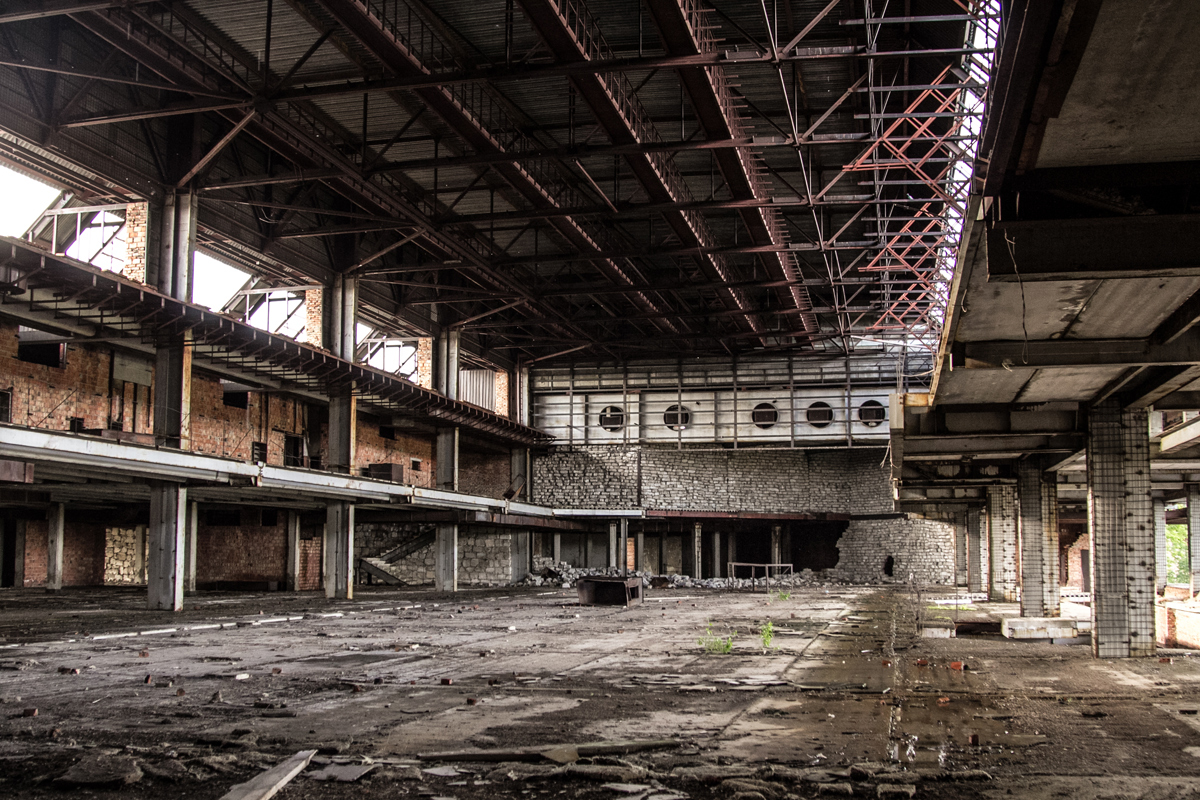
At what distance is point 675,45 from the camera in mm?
16609

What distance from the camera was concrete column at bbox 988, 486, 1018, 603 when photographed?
26.4 meters

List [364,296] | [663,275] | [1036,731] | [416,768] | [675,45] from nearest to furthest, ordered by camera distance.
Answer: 1. [416,768]
2. [1036,731]
3. [675,45]
4. [364,296]
5. [663,275]

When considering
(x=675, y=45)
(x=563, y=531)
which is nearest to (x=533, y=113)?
(x=675, y=45)

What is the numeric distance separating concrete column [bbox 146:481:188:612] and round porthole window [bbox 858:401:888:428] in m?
29.9

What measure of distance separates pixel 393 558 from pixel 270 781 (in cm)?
3493

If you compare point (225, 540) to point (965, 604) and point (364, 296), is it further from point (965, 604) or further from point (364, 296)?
point (965, 604)

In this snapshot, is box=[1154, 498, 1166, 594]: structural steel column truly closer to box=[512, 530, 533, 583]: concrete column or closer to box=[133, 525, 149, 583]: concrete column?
box=[512, 530, 533, 583]: concrete column

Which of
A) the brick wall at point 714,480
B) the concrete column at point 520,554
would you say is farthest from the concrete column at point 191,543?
the brick wall at point 714,480

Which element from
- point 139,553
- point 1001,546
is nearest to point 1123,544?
point 1001,546

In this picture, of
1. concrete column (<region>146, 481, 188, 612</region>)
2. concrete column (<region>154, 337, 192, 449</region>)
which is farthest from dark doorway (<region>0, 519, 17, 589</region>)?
concrete column (<region>154, 337, 192, 449</region>)

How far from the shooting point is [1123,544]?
1289cm

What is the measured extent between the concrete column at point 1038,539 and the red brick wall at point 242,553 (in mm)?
24617

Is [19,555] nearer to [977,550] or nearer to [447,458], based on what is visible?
[447,458]

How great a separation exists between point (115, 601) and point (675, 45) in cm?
1869
